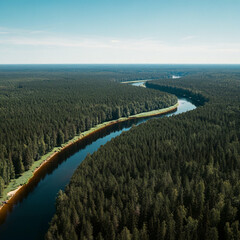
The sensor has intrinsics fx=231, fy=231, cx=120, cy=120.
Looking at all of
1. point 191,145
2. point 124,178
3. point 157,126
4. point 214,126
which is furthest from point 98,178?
point 214,126

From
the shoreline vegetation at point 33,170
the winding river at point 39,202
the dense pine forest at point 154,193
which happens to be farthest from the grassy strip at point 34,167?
the dense pine forest at point 154,193

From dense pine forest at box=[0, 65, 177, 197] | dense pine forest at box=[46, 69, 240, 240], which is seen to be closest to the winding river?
dense pine forest at box=[0, 65, 177, 197]

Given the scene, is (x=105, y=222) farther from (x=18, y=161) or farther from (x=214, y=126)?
(x=214, y=126)

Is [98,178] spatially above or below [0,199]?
above

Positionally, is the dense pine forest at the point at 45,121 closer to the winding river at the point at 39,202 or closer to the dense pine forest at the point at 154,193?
the winding river at the point at 39,202

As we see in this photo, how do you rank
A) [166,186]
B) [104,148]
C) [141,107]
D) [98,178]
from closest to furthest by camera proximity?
[166,186]
[98,178]
[104,148]
[141,107]

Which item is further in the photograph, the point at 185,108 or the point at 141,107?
the point at 185,108

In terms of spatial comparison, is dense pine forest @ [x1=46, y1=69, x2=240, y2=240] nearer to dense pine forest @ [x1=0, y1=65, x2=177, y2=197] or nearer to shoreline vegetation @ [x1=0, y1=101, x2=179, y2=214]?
shoreline vegetation @ [x1=0, y1=101, x2=179, y2=214]
